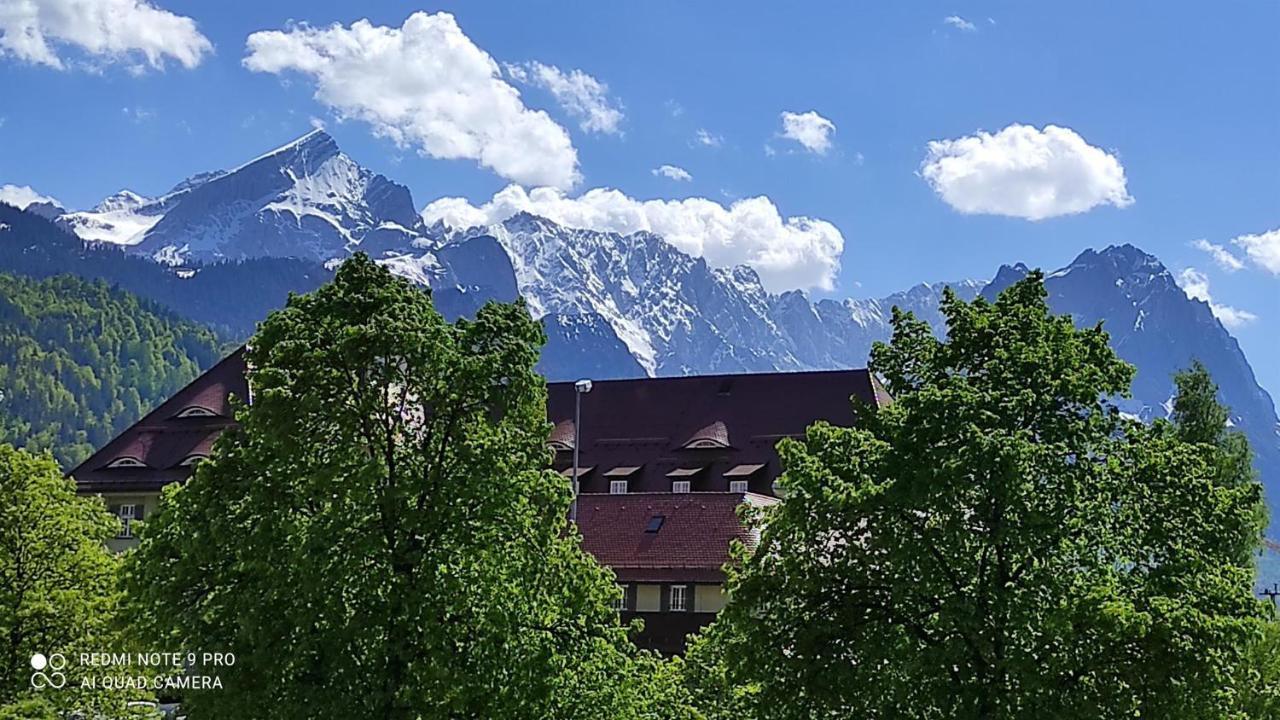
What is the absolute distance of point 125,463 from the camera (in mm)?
73188

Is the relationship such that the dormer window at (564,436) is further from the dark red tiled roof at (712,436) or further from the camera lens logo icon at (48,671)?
the camera lens logo icon at (48,671)

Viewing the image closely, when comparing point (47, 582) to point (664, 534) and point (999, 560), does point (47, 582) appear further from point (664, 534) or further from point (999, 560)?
point (664, 534)

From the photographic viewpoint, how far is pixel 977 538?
2500 cm

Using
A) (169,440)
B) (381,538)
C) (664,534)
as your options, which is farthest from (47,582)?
(169,440)

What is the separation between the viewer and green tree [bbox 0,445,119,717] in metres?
34.6

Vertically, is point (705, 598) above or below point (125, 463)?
below

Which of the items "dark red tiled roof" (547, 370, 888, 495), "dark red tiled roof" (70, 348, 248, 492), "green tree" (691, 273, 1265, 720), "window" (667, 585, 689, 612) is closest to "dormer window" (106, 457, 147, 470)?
"dark red tiled roof" (70, 348, 248, 492)

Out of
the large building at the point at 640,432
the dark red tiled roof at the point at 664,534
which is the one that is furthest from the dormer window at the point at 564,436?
the dark red tiled roof at the point at 664,534

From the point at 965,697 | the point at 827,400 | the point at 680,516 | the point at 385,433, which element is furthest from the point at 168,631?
the point at 827,400

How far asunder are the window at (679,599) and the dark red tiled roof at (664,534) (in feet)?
1.21

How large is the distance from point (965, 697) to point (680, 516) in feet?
103

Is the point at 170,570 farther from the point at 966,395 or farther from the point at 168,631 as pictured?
the point at 966,395

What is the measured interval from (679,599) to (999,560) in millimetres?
28989

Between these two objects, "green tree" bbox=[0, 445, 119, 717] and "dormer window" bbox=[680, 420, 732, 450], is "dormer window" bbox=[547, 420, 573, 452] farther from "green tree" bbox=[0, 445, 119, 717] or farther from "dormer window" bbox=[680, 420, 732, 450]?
"green tree" bbox=[0, 445, 119, 717]
